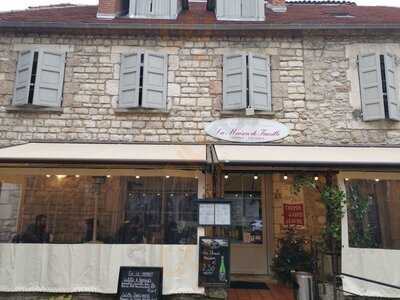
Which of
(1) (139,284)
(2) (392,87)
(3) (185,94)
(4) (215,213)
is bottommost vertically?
(1) (139,284)

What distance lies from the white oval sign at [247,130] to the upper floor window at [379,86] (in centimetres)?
192

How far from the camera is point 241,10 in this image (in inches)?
342

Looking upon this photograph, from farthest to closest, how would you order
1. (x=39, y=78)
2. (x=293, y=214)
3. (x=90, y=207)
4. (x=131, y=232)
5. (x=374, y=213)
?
(x=293, y=214) → (x=90, y=207) → (x=39, y=78) → (x=131, y=232) → (x=374, y=213)

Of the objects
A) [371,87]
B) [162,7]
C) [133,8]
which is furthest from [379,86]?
[133,8]

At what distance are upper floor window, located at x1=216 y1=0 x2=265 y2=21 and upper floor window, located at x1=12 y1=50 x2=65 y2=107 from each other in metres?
4.10

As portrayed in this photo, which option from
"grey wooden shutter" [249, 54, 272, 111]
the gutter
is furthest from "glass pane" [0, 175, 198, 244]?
the gutter

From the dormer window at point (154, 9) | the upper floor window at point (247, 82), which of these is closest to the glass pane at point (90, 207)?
the upper floor window at point (247, 82)

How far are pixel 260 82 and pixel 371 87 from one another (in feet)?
8.13

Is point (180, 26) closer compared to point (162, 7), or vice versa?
point (180, 26)

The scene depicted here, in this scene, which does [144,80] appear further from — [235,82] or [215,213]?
[215,213]

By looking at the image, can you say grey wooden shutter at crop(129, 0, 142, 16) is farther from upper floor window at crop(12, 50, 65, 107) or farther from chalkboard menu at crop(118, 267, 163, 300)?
chalkboard menu at crop(118, 267, 163, 300)

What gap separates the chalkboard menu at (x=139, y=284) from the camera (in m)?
5.61

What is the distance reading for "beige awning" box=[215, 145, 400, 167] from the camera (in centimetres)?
576

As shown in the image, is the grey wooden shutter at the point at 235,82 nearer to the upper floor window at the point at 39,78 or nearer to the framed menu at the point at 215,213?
the framed menu at the point at 215,213
